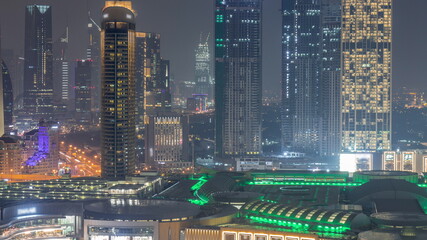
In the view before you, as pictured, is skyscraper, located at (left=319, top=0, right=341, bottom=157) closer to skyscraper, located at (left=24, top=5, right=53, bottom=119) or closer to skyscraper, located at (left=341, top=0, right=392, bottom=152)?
skyscraper, located at (left=341, top=0, right=392, bottom=152)

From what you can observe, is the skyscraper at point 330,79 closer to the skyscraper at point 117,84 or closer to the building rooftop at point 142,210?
the skyscraper at point 117,84

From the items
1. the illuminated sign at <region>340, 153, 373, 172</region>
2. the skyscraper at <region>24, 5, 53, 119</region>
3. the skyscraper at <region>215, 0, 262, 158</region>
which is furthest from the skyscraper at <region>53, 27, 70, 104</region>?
the illuminated sign at <region>340, 153, 373, 172</region>

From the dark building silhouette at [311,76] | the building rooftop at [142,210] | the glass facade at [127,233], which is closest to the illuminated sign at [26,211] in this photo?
the building rooftop at [142,210]

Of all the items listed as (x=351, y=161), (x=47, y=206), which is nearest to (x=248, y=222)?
(x=47, y=206)

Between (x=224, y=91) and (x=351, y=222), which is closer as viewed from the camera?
(x=351, y=222)

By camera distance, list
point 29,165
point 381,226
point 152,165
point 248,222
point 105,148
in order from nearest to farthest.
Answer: point 381,226 < point 248,222 < point 105,148 < point 29,165 < point 152,165

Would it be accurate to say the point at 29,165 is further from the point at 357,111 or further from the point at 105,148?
the point at 357,111

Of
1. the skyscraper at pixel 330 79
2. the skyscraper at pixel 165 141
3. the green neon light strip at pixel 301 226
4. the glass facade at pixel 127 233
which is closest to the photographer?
the green neon light strip at pixel 301 226
